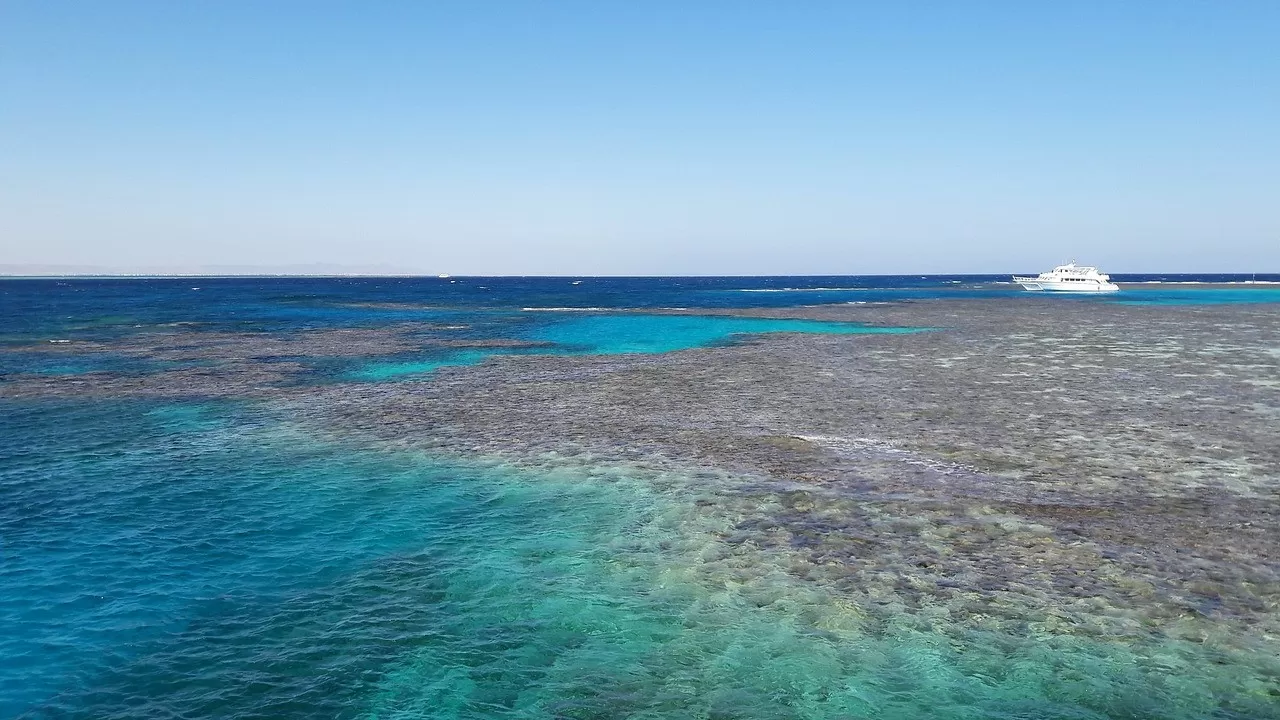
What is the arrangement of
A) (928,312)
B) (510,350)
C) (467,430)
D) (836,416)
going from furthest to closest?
1. (928,312)
2. (510,350)
3. (836,416)
4. (467,430)

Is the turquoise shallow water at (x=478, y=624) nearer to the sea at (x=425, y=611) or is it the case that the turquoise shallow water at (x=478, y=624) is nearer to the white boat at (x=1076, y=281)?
the sea at (x=425, y=611)

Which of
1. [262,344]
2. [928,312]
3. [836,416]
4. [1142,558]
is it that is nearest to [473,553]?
[1142,558]

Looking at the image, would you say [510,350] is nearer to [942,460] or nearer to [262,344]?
[262,344]

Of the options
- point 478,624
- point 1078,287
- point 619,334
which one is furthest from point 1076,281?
point 478,624

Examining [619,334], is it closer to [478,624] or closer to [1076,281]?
[478,624]

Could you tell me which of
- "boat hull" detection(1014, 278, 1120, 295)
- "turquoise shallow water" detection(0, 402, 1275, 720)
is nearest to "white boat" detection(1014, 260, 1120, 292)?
"boat hull" detection(1014, 278, 1120, 295)

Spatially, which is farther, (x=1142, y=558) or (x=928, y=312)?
(x=928, y=312)

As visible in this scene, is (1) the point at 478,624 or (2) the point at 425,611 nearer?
(1) the point at 478,624
